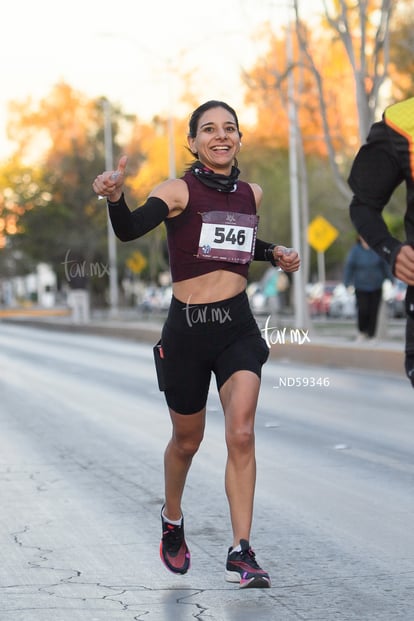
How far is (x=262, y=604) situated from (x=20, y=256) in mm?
76912

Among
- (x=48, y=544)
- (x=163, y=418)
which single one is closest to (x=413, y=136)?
(x=48, y=544)

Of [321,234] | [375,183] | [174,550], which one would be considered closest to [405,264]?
[375,183]

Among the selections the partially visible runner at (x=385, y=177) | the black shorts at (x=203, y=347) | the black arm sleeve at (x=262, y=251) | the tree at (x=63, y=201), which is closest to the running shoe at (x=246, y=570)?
the black shorts at (x=203, y=347)

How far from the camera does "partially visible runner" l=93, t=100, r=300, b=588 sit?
20.2ft

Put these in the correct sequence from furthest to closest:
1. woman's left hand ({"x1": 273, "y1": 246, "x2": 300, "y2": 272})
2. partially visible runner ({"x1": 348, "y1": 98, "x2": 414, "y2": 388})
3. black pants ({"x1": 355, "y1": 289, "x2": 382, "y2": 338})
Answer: black pants ({"x1": 355, "y1": 289, "x2": 382, "y2": 338}) < woman's left hand ({"x1": 273, "y1": 246, "x2": 300, "y2": 272}) < partially visible runner ({"x1": 348, "y1": 98, "x2": 414, "y2": 388})

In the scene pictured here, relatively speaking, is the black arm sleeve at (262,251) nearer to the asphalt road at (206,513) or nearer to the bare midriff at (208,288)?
the bare midriff at (208,288)

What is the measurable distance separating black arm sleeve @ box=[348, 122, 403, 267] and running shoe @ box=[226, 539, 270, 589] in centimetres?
161

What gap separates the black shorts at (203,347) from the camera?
623 centimetres

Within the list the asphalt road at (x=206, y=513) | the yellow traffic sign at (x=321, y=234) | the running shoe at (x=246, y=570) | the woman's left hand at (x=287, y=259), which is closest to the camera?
the asphalt road at (x=206, y=513)

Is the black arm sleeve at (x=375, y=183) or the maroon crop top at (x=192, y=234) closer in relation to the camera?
the black arm sleeve at (x=375, y=183)

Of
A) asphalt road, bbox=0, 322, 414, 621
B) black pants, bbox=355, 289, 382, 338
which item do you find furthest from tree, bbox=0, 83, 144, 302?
asphalt road, bbox=0, 322, 414, 621

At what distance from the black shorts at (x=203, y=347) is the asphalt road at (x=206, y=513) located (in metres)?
0.82

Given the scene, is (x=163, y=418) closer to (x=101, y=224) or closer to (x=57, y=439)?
(x=57, y=439)

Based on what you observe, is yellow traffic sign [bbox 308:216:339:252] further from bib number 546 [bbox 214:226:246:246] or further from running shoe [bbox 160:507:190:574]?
bib number 546 [bbox 214:226:246:246]
